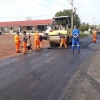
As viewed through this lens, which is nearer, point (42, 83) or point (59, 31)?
point (42, 83)

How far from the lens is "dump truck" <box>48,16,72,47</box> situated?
18531mm

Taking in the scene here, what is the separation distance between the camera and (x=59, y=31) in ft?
61.2

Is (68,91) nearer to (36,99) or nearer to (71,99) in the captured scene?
(71,99)

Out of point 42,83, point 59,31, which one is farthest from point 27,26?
point 42,83

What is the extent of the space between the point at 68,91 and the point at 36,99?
1037 millimetres

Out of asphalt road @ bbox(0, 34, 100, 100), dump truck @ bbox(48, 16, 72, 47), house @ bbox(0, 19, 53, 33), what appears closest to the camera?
asphalt road @ bbox(0, 34, 100, 100)

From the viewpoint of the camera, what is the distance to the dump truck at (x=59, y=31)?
1853 cm

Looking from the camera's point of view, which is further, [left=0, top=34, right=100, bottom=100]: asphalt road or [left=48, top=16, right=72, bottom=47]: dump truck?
[left=48, top=16, right=72, bottom=47]: dump truck

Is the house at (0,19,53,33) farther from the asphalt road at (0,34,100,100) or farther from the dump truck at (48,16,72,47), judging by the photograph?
the asphalt road at (0,34,100,100)

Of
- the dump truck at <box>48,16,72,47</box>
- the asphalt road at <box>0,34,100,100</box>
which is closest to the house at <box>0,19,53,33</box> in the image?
the dump truck at <box>48,16,72,47</box>

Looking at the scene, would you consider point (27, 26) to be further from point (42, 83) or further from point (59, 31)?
point (42, 83)

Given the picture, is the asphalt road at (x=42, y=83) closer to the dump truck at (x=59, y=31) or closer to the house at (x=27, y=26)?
the dump truck at (x=59, y=31)

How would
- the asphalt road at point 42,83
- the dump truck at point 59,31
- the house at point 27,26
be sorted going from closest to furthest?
the asphalt road at point 42,83
the dump truck at point 59,31
the house at point 27,26

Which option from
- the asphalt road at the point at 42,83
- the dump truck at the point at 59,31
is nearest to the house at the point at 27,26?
the dump truck at the point at 59,31
